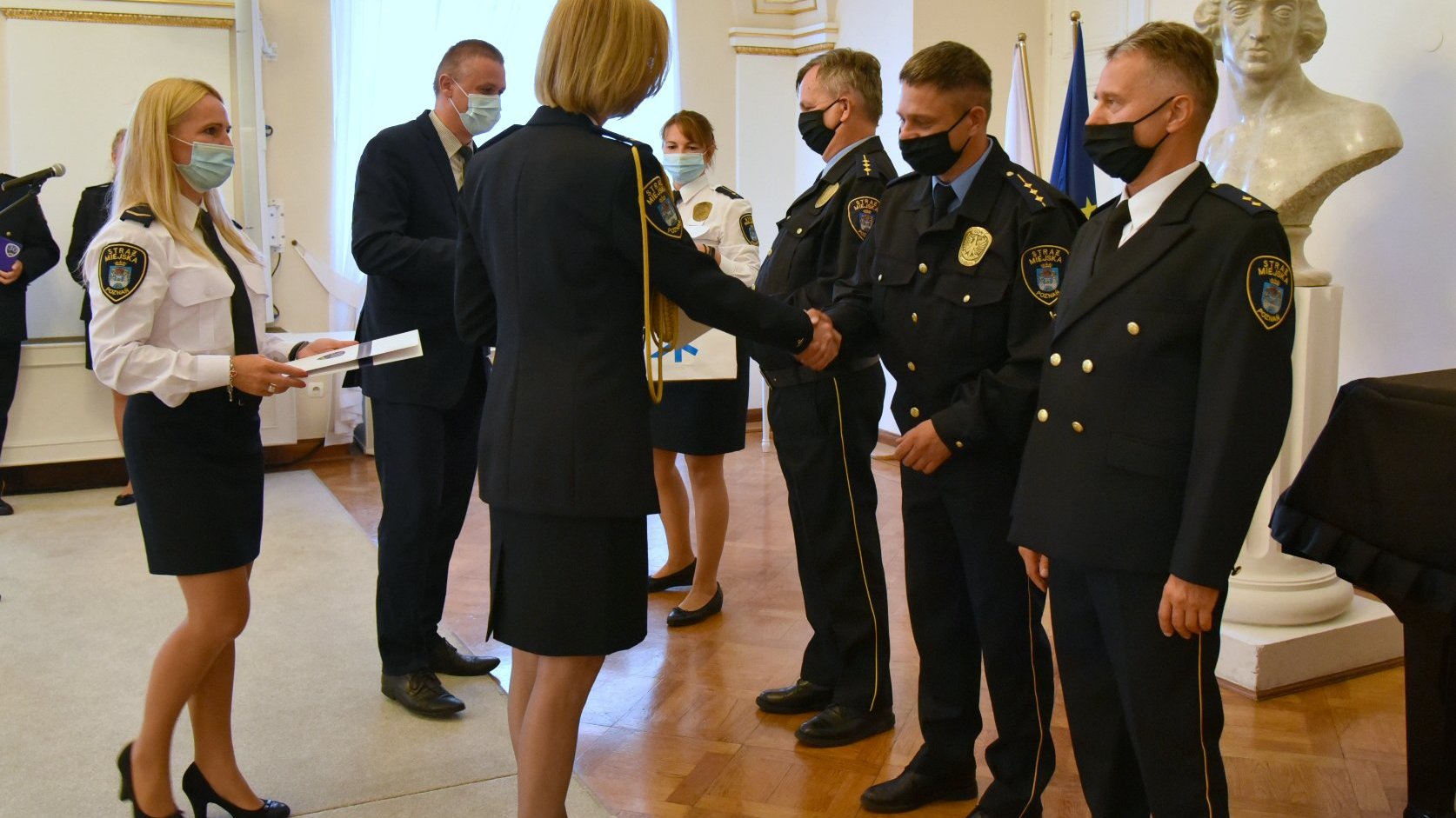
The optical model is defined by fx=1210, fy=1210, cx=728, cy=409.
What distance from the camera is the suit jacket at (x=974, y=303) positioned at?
2221 millimetres

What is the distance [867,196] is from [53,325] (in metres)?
4.75

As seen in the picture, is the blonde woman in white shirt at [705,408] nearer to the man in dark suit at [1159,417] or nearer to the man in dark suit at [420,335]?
the man in dark suit at [420,335]

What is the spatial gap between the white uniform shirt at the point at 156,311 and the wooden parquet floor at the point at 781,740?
1256 millimetres

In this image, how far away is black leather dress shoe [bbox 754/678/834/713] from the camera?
313 centimetres

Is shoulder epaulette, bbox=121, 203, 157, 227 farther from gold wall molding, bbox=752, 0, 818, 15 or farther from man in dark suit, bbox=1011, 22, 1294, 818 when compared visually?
gold wall molding, bbox=752, 0, 818, 15

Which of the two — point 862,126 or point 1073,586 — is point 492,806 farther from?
point 862,126

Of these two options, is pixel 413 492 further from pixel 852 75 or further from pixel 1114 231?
pixel 1114 231

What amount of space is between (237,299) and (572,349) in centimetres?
90

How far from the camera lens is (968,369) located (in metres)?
2.32

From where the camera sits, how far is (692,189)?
13.5 feet

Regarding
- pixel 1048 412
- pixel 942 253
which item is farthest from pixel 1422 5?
pixel 1048 412

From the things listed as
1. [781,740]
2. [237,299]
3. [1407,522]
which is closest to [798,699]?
[781,740]

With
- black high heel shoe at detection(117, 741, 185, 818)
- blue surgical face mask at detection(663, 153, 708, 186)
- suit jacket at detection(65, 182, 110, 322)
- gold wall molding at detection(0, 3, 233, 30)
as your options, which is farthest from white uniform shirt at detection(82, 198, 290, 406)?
gold wall molding at detection(0, 3, 233, 30)

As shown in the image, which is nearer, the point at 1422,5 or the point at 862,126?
the point at 862,126
